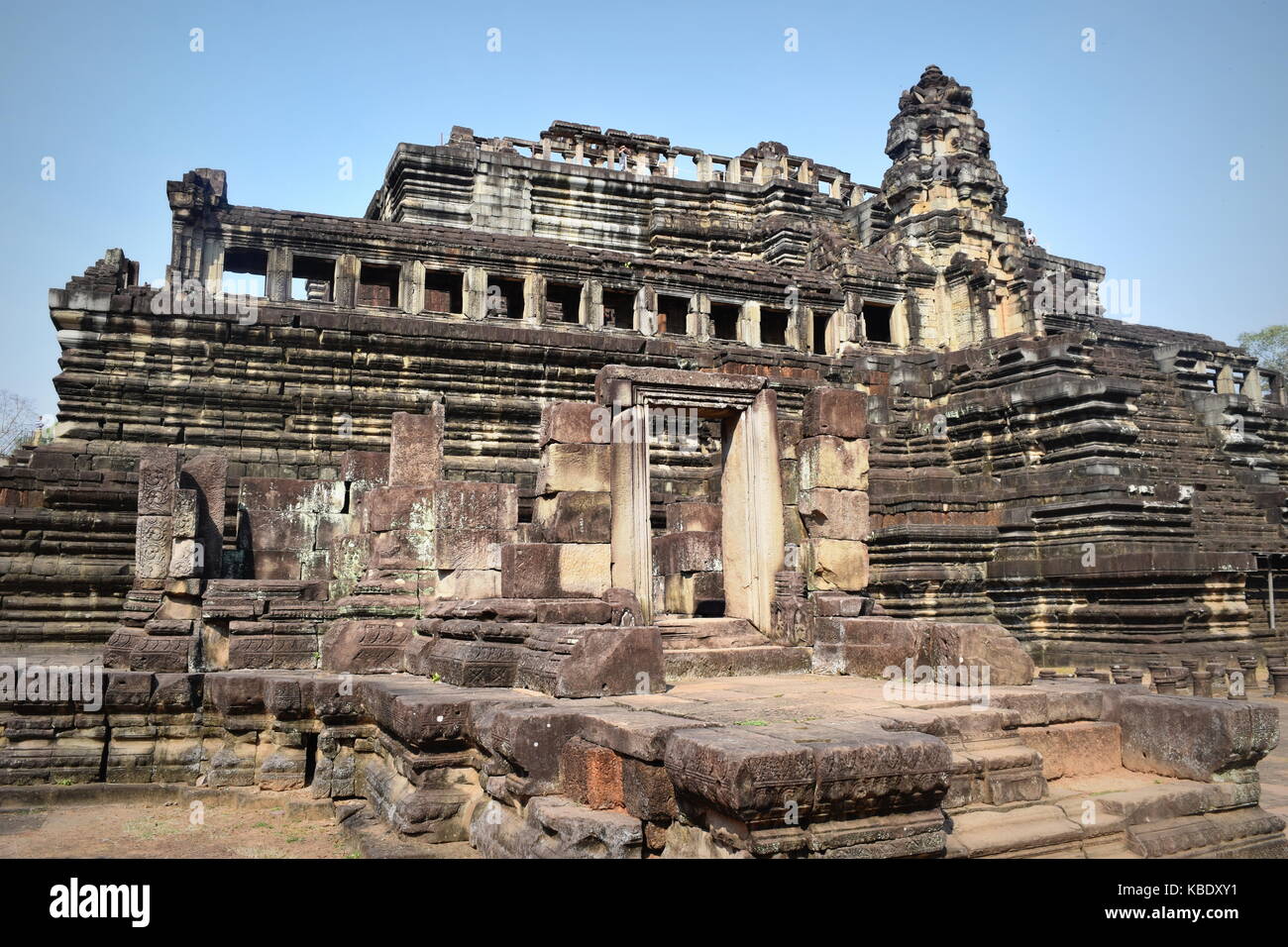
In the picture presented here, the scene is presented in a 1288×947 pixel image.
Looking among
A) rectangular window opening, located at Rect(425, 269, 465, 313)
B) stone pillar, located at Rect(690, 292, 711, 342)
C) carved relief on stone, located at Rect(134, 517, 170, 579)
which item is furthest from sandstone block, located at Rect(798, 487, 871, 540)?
rectangular window opening, located at Rect(425, 269, 465, 313)

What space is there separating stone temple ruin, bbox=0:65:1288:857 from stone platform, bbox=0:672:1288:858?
26mm

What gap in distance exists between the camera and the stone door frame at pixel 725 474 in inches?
376

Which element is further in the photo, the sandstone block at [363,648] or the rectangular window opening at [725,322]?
the rectangular window opening at [725,322]

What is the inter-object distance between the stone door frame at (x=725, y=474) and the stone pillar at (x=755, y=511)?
1 cm

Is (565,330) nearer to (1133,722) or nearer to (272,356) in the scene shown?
(272,356)

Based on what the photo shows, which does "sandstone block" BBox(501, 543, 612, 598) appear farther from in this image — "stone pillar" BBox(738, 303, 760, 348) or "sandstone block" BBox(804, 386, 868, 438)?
"stone pillar" BBox(738, 303, 760, 348)

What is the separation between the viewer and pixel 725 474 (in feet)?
34.8

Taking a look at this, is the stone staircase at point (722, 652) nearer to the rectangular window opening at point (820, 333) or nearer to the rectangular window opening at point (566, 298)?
the rectangular window opening at point (566, 298)

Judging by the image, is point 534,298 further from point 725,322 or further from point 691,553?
point 691,553

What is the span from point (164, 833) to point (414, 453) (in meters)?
5.20

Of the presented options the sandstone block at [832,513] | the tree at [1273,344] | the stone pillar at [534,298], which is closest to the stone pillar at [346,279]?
the stone pillar at [534,298]

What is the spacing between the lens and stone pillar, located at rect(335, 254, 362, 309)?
63.9 ft
